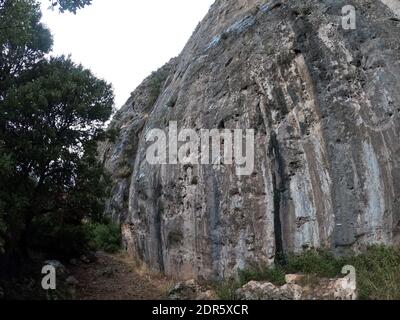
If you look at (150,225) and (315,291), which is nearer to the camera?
(315,291)

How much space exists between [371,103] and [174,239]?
6.86 m

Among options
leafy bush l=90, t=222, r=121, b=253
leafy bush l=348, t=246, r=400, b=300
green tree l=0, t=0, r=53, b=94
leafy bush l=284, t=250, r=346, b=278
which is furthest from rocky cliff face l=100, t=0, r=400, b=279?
green tree l=0, t=0, r=53, b=94

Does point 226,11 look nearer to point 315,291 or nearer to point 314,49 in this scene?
point 314,49

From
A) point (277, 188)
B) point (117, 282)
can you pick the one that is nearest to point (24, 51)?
point (117, 282)

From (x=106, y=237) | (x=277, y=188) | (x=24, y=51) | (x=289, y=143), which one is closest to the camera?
(x=277, y=188)

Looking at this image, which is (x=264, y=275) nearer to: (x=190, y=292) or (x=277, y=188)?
(x=190, y=292)

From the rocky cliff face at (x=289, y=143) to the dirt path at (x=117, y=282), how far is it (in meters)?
0.60

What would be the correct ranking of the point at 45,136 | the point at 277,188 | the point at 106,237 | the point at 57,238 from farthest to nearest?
the point at 106,237, the point at 57,238, the point at 45,136, the point at 277,188

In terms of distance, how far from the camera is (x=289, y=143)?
14320 mm

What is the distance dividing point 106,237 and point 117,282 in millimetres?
4488

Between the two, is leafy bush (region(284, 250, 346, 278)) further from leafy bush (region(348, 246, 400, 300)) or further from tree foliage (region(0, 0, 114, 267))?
tree foliage (region(0, 0, 114, 267))

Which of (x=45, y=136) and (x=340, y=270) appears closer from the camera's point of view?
(x=340, y=270)

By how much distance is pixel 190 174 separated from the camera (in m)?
15.9

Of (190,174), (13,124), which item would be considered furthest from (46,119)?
(190,174)
